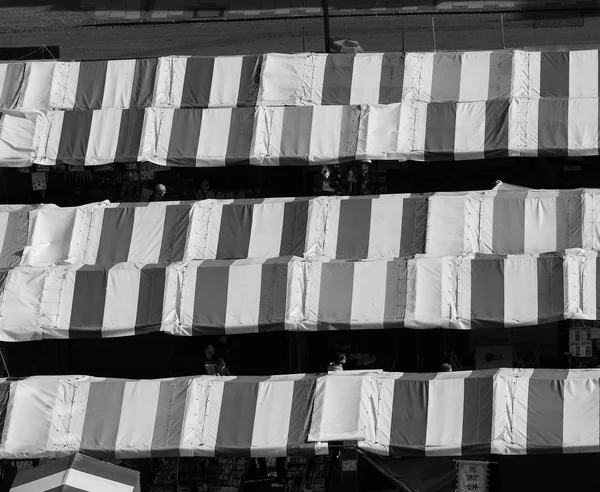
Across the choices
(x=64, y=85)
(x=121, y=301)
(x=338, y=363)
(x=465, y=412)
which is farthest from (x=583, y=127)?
(x=64, y=85)

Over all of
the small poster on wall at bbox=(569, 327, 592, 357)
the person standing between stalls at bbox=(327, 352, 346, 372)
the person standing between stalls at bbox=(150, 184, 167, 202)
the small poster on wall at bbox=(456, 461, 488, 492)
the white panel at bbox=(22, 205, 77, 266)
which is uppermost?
the person standing between stalls at bbox=(150, 184, 167, 202)

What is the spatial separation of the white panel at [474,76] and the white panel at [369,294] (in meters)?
7.04

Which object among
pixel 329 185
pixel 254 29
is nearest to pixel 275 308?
pixel 329 185

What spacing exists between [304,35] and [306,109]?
27.7ft

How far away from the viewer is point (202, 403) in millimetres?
31438

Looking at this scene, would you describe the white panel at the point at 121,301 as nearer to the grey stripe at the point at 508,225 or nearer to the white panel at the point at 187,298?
the white panel at the point at 187,298

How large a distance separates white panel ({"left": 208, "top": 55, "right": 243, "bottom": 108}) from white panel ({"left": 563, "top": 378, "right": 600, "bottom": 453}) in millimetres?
14019

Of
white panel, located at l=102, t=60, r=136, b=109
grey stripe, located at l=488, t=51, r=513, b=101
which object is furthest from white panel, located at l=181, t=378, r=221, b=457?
grey stripe, located at l=488, t=51, r=513, b=101

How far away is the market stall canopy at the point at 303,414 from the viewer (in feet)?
98.2

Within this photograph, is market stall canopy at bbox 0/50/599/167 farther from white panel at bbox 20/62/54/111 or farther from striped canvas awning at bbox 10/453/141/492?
striped canvas awning at bbox 10/453/141/492

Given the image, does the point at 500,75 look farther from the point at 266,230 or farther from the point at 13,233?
the point at 13,233

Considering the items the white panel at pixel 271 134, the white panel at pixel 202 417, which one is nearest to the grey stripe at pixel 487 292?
the white panel at pixel 202 417

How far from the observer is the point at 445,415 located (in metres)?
30.4

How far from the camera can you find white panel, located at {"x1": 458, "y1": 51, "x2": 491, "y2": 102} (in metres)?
37.6
